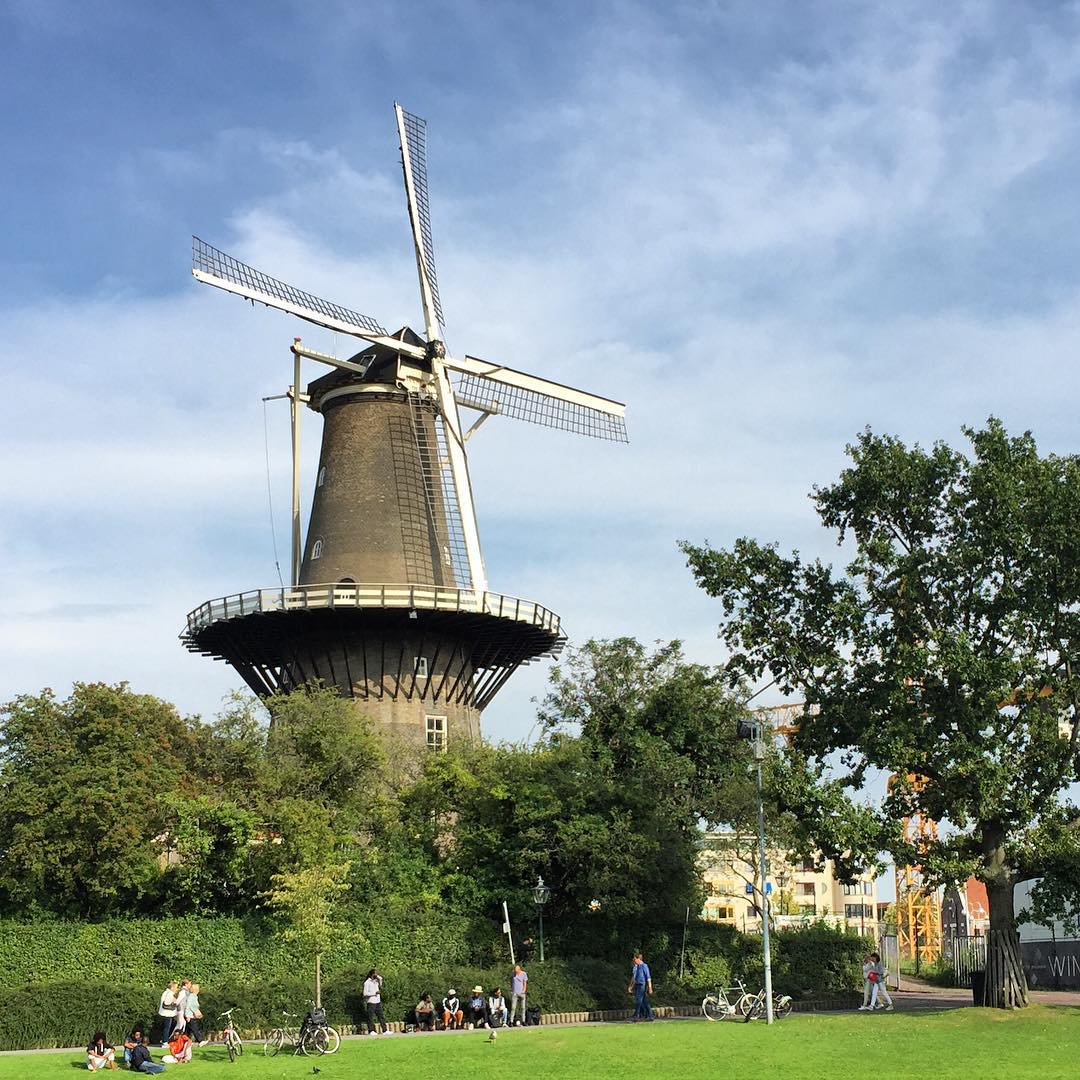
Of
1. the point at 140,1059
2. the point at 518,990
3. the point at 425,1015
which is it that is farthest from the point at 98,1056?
the point at 518,990

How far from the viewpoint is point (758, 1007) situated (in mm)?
30406

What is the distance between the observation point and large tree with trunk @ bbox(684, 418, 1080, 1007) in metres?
29.7

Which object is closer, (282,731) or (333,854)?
(333,854)

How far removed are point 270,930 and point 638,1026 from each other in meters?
10.2

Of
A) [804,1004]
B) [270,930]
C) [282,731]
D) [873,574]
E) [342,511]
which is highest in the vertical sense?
[342,511]

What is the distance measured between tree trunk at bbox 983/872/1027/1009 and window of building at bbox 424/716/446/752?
67.5ft

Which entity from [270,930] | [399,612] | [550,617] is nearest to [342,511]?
[399,612]

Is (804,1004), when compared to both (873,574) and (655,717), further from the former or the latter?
(873,574)

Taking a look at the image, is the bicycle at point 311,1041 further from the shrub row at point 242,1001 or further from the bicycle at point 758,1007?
the bicycle at point 758,1007

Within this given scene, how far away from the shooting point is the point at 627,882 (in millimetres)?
35969

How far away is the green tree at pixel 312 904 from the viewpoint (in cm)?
3011

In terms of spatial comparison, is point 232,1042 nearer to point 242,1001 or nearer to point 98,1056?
point 98,1056

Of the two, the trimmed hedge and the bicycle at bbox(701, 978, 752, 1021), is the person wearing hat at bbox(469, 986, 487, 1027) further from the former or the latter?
the bicycle at bbox(701, 978, 752, 1021)

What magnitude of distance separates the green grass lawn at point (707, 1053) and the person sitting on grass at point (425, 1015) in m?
1.86
